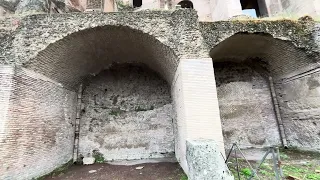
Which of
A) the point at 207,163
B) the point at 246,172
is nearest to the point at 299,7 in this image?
the point at 246,172

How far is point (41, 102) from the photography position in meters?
5.84

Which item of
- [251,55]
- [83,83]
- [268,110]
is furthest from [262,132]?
[83,83]

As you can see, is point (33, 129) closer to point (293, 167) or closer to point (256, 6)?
point (293, 167)

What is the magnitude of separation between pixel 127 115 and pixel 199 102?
370 centimetres

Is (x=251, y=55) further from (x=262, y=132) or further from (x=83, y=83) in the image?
(x=83, y=83)

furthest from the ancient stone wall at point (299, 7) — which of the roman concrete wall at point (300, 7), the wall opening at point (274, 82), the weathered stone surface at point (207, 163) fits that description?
the weathered stone surface at point (207, 163)

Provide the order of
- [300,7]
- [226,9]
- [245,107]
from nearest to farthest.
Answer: [245,107] < [300,7] < [226,9]

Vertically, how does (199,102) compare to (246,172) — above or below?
above

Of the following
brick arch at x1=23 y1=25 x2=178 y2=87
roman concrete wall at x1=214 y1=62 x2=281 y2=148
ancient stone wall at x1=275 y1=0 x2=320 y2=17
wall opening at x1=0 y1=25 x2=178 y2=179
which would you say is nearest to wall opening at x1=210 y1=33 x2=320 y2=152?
roman concrete wall at x1=214 y1=62 x2=281 y2=148

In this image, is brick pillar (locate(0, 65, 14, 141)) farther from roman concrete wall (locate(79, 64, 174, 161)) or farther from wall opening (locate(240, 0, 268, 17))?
wall opening (locate(240, 0, 268, 17))

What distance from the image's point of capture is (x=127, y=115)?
8172 millimetres

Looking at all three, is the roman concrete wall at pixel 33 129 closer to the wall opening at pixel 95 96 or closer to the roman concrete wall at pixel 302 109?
the wall opening at pixel 95 96

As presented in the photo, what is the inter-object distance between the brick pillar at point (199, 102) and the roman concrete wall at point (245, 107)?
2986mm

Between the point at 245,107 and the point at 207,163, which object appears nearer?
the point at 207,163
